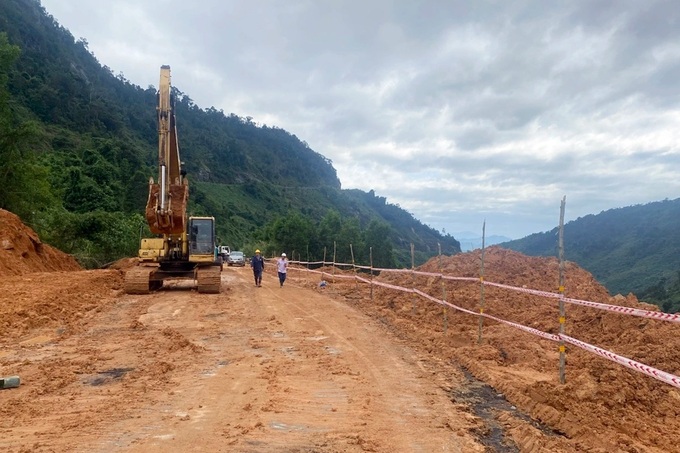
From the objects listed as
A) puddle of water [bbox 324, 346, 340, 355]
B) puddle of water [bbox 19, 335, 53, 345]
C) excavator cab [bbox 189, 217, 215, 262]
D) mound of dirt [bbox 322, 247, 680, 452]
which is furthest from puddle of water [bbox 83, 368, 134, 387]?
excavator cab [bbox 189, 217, 215, 262]

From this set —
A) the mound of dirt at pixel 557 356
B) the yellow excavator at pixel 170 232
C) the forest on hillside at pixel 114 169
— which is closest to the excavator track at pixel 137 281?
the yellow excavator at pixel 170 232

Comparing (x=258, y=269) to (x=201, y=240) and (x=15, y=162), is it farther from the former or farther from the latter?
(x=15, y=162)

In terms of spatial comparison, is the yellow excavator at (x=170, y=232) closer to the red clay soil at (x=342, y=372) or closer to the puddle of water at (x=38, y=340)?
the red clay soil at (x=342, y=372)

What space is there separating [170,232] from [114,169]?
199ft

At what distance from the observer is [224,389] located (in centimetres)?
675

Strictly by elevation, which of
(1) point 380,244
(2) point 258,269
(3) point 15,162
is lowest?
(2) point 258,269

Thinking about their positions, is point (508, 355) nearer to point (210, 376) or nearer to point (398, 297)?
point (210, 376)

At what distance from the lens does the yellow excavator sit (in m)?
16.3

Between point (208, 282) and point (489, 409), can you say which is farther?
point (208, 282)

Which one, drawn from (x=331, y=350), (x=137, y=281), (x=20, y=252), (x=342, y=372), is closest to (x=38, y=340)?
(x=331, y=350)

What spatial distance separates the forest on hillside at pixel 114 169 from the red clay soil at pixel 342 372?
677cm

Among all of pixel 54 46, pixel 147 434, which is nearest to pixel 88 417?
pixel 147 434

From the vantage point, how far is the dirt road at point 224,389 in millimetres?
5004

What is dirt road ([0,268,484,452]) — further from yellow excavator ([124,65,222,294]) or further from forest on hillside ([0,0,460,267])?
forest on hillside ([0,0,460,267])
